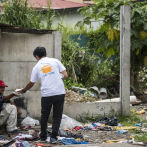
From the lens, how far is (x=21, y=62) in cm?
667

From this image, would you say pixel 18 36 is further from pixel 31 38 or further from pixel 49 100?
pixel 49 100

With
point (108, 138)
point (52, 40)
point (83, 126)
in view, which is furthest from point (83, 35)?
point (108, 138)

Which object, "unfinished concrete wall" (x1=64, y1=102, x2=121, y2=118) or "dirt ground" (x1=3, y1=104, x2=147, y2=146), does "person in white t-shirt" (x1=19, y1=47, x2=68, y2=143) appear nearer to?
"dirt ground" (x1=3, y1=104, x2=147, y2=146)

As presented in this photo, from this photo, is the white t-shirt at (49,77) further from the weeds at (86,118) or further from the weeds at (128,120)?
the weeds at (128,120)

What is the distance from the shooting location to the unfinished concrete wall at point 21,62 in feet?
21.6

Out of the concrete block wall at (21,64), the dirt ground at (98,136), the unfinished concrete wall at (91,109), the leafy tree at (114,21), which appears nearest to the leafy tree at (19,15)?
the concrete block wall at (21,64)

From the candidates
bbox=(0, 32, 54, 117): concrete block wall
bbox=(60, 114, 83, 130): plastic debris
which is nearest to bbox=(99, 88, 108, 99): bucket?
bbox=(60, 114, 83, 130): plastic debris

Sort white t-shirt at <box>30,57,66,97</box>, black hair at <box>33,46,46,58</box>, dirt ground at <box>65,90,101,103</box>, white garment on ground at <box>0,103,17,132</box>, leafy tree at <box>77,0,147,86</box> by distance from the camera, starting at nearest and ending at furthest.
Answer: white t-shirt at <box>30,57,66,97</box> < black hair at <box>33,46,46,58</box> < white garment on ground at <box>0,103,17,132</box> < dirt ground at <box>65,90,101,103</box> < leafy tree at <box>77,0,147,86</box>

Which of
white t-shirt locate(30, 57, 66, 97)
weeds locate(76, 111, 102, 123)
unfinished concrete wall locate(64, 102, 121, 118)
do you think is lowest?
weeds locate(76, 111, 102, 123)

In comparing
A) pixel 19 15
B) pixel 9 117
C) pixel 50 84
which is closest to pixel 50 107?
pixel 50 84

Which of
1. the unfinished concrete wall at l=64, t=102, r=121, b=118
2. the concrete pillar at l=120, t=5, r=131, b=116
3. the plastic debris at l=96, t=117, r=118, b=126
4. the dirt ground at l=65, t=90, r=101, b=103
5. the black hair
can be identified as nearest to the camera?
the black hair

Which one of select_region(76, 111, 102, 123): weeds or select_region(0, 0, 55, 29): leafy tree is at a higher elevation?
select_region(0, 0, 55, 29): leafy tree

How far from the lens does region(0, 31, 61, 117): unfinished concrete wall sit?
6582mm

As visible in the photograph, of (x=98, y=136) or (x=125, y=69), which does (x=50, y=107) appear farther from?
(x=125, y=69)
